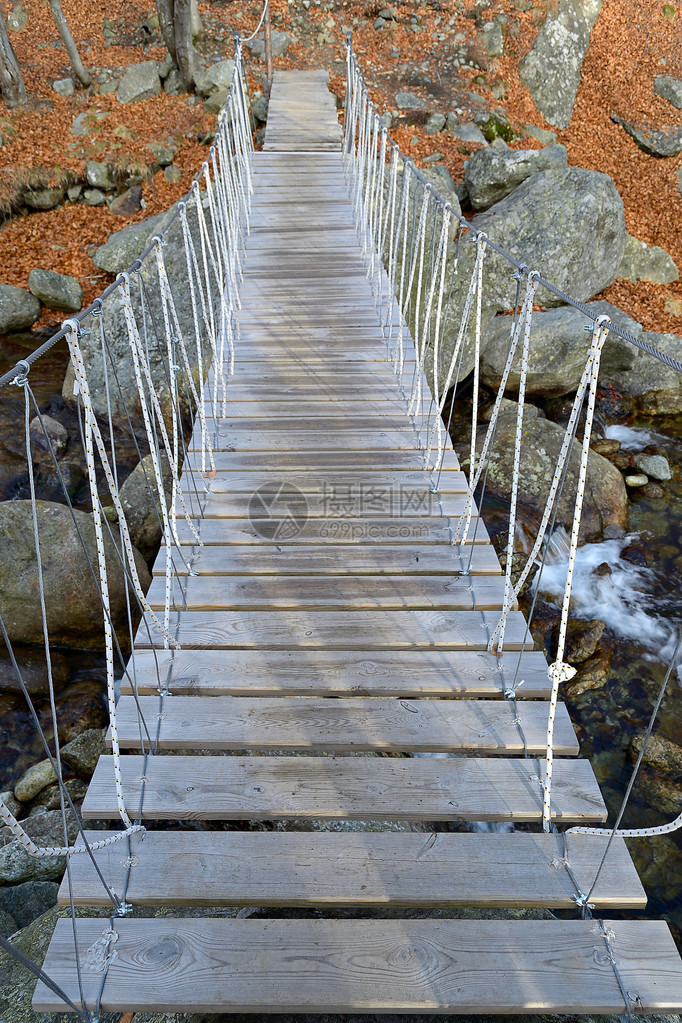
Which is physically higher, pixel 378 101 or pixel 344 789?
pixel 378 101

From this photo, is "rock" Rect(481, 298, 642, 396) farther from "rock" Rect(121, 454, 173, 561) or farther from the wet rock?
the wet rock

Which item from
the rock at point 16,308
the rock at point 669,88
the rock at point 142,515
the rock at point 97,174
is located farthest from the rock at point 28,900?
the rock at point 669,88

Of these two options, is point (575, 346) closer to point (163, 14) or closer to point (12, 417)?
point (12, 417)

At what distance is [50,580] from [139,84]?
25.5ft

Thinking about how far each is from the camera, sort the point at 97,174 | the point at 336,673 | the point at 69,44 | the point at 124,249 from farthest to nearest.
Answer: the point at 69,44 → the point at 97,174 → the point at 124,249 → the point at 336,673

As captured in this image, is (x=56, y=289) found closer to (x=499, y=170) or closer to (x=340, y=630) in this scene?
(x=499, y=170)

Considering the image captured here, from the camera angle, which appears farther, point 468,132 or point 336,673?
point 468,132

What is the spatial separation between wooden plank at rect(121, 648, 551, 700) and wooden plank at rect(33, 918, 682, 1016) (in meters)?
0.65

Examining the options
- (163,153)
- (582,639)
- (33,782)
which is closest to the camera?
(33,782)

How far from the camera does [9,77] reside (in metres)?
7.52

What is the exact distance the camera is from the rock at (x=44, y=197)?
281 inches

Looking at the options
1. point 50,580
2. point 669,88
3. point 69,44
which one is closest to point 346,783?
point 50,580

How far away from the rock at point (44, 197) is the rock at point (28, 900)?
24.7 ft

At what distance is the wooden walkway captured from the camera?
1.34 metres
